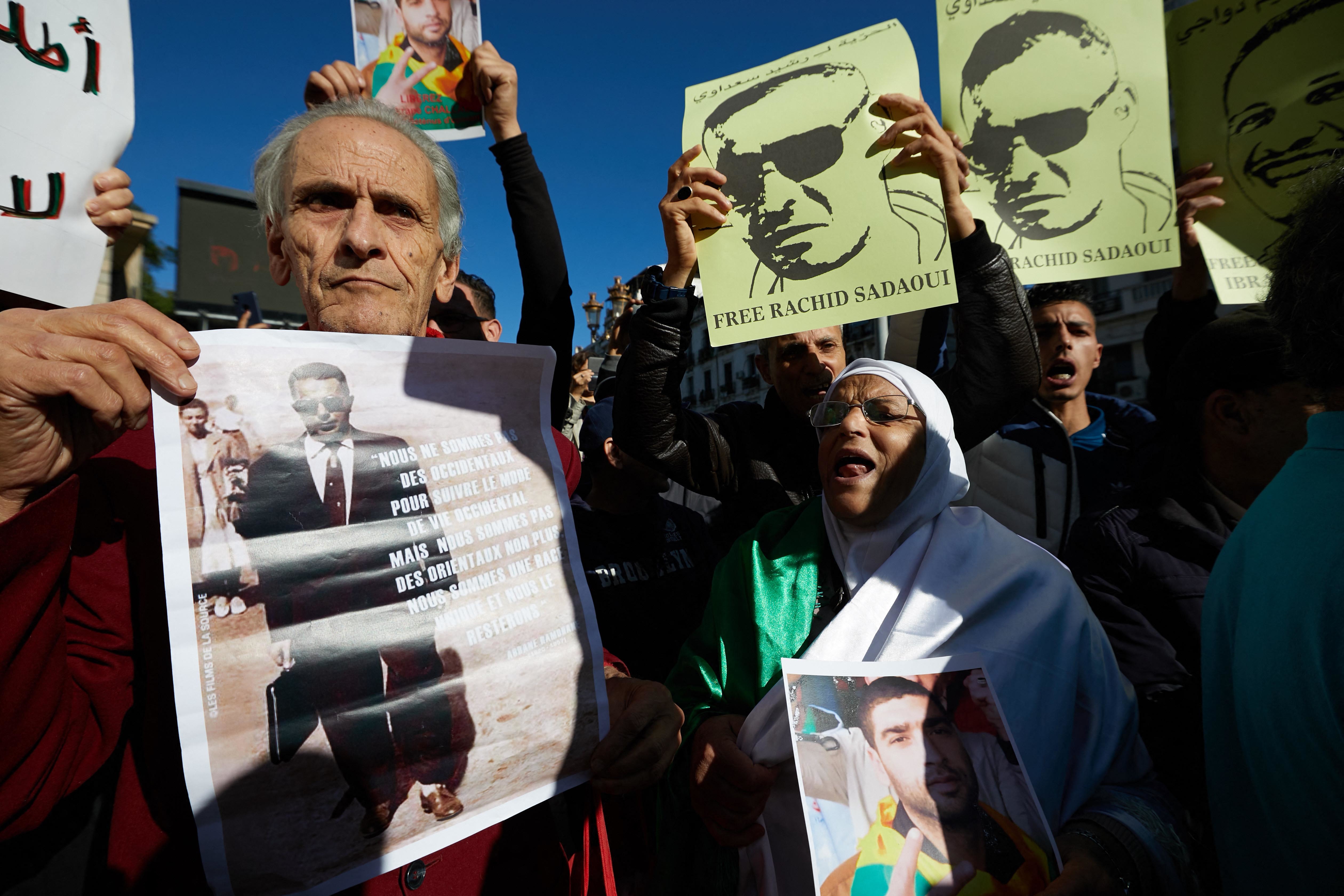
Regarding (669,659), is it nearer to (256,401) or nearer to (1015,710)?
(1015,710)

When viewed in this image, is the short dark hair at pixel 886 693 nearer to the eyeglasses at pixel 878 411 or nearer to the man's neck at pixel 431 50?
the eyeglasses at pixel 878 411

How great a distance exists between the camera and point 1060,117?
89.0 inches

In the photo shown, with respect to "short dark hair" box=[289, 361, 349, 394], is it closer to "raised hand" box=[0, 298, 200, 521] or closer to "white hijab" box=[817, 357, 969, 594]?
"raised hand" box=[0, 298, 200, 521]

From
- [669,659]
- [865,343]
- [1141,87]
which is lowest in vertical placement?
[669,659]

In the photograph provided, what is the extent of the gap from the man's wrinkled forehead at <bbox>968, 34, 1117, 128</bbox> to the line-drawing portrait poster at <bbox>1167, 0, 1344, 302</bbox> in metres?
0.48

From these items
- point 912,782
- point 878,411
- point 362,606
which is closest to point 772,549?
point 878,411

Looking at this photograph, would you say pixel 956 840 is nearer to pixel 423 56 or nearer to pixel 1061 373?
pixel 423 56

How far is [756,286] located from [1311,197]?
129cm

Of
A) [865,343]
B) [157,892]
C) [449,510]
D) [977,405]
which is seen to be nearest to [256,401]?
[449,510]

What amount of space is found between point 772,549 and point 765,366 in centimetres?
145

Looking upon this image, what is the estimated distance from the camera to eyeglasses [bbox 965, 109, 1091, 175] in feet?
7.39

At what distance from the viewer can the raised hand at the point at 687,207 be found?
2154mm

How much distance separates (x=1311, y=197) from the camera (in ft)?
4.38

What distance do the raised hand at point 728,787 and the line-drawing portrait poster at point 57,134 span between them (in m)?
1.81
